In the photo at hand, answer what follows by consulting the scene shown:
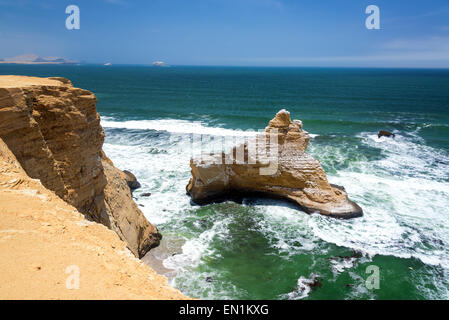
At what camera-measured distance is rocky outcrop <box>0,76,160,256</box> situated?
7078 millimetres

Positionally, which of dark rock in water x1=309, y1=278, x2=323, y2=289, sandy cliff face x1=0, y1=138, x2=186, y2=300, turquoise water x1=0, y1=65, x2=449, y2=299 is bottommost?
dark rock in water x1=309, y1=278, x2=323, y2=289

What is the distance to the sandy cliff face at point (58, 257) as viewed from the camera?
387 cm

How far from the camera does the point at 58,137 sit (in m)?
8.33

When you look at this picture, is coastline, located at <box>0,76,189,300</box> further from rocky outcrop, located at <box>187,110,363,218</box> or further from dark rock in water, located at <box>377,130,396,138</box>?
dark rock in water, located at <box>377,130,396,138</box>

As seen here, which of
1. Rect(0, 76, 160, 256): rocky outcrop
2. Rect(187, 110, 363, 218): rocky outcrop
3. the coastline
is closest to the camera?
the coastline

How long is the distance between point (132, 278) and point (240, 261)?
1032 centimetres

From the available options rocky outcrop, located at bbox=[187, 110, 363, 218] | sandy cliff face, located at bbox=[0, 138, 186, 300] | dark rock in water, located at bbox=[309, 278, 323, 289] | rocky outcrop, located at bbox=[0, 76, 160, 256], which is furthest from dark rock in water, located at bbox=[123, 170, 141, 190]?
sandy cliff face, located at bbox=[0, 138, 186, 300]

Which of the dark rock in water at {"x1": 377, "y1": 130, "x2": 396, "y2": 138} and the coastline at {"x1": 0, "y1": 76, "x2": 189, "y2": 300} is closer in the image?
the coastline at {"x1": 0, "y1": 76, "x2": 189, "y2": 300}

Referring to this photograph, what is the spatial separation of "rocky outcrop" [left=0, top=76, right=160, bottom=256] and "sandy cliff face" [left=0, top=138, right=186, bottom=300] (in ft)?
4.53

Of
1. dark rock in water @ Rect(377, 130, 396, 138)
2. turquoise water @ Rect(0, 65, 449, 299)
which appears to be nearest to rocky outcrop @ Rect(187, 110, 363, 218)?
turquoise water @ Rect(0, 65, 449, 299)

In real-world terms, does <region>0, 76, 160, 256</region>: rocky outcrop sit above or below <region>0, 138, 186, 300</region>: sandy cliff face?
above

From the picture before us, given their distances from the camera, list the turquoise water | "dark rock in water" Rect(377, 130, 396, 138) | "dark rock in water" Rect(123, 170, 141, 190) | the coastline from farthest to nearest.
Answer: "dark rock in water" Rect(377, 130, 396, 138)
"dark rock in water" Rect(123, 170, 141, 190)
the turquoise water
the coastline

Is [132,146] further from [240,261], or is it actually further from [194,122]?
[240,261]
